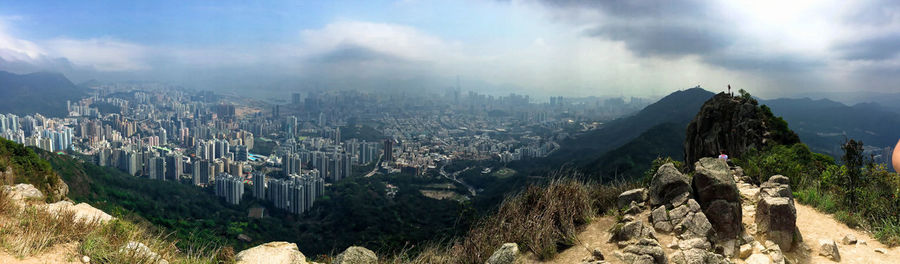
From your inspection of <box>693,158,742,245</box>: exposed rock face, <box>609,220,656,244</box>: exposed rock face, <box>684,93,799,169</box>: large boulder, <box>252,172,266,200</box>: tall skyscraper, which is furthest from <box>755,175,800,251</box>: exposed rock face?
<box>252,172,266,200</box>: tall skyscraper

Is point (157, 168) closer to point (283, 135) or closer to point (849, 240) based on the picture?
point (283, 135)

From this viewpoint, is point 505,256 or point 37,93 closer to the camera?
point 505,256

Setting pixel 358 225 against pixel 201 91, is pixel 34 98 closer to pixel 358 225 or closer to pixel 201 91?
pixel 201 91

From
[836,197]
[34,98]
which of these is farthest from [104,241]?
[34,98]

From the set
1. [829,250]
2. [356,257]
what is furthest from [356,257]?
[829,250]

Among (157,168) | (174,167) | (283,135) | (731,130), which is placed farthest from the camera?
(283,135)

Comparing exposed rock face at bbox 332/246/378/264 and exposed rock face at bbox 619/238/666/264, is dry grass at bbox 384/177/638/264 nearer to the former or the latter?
exposed rock face at bbox 332/246/378/264

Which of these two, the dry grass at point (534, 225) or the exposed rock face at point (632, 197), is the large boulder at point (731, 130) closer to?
the exposed rock face at point (632, 197)
